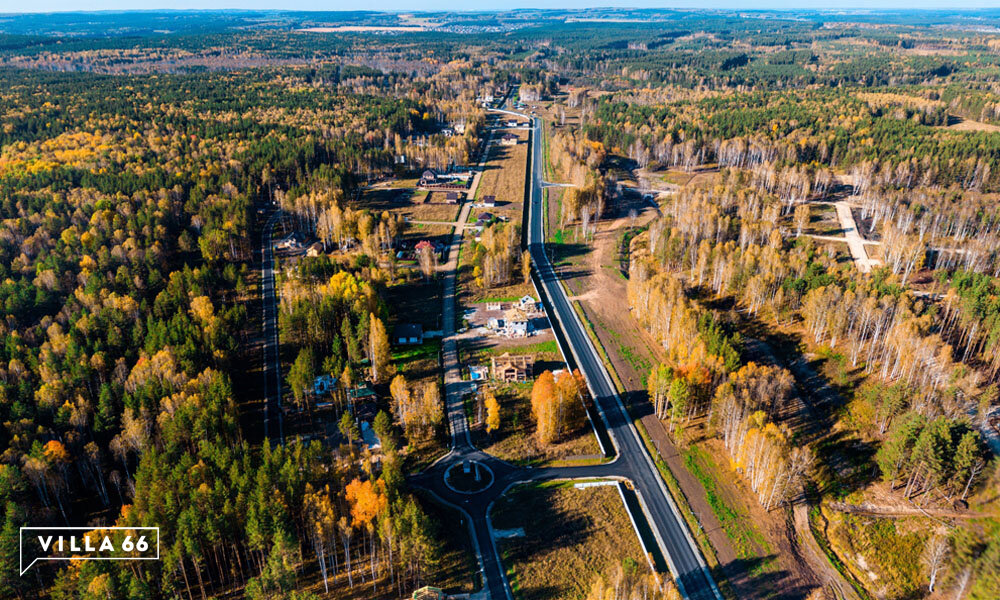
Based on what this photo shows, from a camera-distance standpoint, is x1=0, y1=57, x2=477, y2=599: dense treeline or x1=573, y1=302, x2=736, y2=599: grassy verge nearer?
x1=0, y1=57, x2=477, y2=599: dense treeline

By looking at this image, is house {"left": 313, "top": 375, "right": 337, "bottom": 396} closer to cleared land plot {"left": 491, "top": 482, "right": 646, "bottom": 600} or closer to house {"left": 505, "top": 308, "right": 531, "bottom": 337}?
house {"left": 505, "top": 308, "right": 531, "bottom": 337}

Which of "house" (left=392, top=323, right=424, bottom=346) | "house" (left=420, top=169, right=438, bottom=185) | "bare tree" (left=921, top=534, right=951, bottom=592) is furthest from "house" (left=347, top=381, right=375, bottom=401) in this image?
"house" (left=420, top=169, right=438, bottom=185)

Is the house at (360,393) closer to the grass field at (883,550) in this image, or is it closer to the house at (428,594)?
the house at (428,594)

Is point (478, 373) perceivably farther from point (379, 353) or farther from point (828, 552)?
point (828, 552)

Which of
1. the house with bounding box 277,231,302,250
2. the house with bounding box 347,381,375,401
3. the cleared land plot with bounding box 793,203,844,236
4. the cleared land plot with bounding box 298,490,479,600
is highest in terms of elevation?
the cleared land plot with bounding box 793,203,844,236

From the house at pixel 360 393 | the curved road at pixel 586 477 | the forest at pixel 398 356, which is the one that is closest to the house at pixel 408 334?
the forest at pixel 398 356

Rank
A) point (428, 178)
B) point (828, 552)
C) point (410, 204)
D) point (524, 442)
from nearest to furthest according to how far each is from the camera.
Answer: point (828, 552) → point (524, 442) → point (410, 204) → point (428, 178)

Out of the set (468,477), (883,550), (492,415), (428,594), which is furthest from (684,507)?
(428,594)
